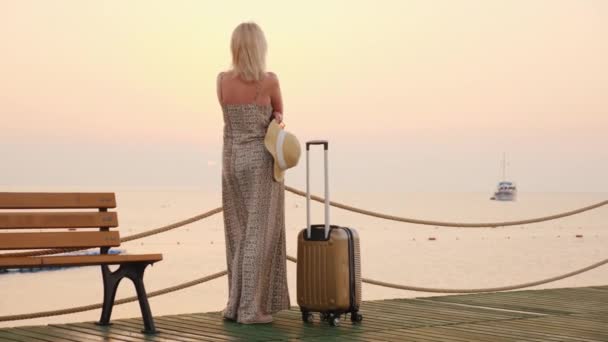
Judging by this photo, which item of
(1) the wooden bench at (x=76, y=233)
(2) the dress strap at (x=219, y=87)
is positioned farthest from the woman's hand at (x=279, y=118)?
(1) the wooden bench at (x=76, y=233)

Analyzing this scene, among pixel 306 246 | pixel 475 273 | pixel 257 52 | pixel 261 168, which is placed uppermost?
pixel 257 52

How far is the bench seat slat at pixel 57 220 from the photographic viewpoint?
6645 millimetres

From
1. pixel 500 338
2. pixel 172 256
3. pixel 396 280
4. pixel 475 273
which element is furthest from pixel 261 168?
pixel 172 256

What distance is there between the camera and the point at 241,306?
7359mm

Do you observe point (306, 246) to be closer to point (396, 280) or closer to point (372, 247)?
point (396, 280)

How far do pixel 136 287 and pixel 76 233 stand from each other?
1.63ft

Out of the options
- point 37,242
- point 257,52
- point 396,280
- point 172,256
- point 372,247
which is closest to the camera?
point 37,242

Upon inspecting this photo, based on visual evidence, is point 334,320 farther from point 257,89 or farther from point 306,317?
point 257,89

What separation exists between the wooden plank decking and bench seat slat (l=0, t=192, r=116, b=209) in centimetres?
77

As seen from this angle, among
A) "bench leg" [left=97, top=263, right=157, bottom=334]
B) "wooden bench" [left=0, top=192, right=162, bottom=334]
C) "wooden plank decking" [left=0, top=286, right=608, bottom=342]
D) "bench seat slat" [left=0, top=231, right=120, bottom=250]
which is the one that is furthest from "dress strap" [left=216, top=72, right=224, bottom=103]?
"wooden plank decking" [left=0, top=286, right=608, bottom=342]

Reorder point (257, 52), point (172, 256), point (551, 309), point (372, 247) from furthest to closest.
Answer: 1. point (372, 247)
2. point (172, 256)
3. point (551, 309)
4. point (257, 52)

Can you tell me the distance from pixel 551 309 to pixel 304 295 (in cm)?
224

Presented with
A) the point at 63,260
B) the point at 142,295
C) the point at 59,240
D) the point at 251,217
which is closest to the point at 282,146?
the point at 251,217

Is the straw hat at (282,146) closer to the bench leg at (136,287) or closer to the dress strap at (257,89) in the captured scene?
the dress strap at (257,89)
